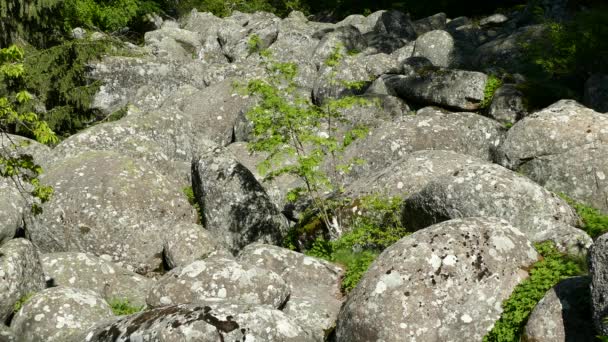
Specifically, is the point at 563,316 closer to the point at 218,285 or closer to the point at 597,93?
the point at 218,285

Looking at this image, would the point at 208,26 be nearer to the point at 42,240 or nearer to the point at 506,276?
the point at 42,240

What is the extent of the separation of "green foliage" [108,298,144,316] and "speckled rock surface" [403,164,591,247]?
15.9ft

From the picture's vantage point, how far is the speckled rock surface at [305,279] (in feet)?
31.1

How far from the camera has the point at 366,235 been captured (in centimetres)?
1159

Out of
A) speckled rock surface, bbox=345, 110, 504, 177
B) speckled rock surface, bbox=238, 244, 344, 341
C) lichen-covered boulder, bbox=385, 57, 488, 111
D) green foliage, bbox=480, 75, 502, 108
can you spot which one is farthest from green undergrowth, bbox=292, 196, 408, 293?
green foliage, bbox=480, 75, 502, 108

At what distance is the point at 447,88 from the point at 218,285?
32.9 feet

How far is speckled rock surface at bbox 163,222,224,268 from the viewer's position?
12.0 metres

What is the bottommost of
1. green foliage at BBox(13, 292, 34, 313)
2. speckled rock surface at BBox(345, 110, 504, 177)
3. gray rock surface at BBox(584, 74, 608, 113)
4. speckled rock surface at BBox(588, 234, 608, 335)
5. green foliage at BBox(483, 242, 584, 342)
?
gray rock surface at BBox(584, 74, 608, 113)

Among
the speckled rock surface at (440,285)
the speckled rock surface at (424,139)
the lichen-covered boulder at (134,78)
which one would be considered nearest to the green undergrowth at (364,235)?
the speckled rock surface at (424,139)

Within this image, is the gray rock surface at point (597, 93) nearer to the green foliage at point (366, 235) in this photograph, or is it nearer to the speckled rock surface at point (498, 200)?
the speckled rock surface at point (498, 200)

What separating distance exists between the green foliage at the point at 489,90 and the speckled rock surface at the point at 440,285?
869 cm

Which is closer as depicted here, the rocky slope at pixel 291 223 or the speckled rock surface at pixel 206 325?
the speckled rock surface at pixel 206 325

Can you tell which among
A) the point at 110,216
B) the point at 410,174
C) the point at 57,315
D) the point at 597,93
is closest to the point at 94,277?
the point at 110,216

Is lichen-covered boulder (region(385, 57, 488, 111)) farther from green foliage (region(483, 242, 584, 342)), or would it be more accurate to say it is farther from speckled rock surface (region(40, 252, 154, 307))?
speckled rock surface (region(40, 252, 154, 307))
